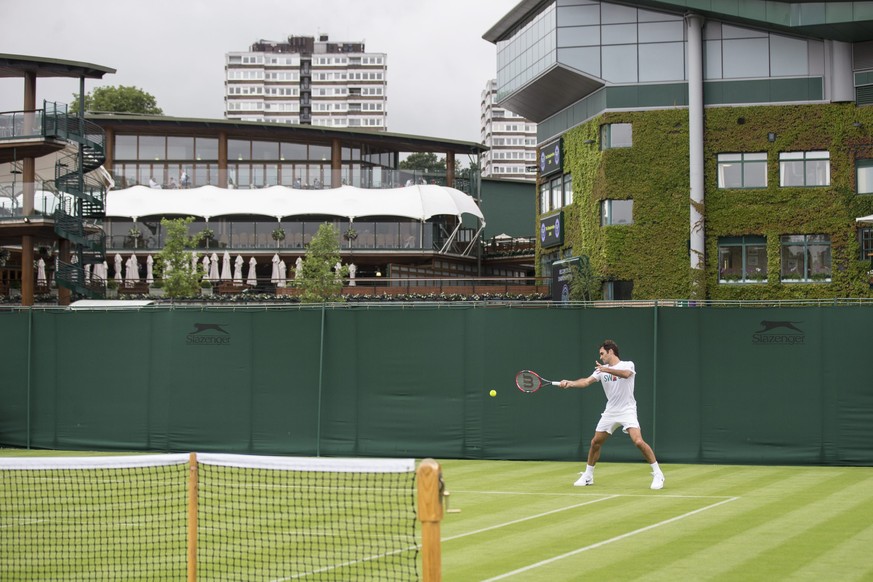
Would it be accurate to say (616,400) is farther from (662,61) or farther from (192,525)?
(662,61)

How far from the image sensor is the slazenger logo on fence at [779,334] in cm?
1950

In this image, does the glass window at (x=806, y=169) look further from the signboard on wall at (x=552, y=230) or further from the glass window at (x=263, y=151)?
the glass window at (x=263, y=151)

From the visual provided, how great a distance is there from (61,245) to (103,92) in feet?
194

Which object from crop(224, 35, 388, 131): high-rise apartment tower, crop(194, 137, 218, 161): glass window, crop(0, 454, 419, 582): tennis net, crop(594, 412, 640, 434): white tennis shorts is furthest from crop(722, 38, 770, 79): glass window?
crop(224, 35, 388, 131): high-rise apartment tower

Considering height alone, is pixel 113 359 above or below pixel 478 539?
above

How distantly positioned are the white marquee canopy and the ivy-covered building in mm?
16091

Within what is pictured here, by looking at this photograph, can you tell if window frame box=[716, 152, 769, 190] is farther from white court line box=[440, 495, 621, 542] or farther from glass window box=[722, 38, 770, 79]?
white court line box=[440, 495, 621, 542]

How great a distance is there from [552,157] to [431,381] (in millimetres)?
36821

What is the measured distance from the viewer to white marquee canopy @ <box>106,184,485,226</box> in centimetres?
6391

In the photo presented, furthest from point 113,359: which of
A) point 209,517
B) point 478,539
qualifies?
point 478,539

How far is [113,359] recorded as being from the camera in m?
22.3

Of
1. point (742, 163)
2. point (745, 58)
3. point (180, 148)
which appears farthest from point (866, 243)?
point (180, 148)

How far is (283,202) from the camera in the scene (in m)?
64.8

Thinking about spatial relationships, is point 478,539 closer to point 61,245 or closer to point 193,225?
point 61,245
